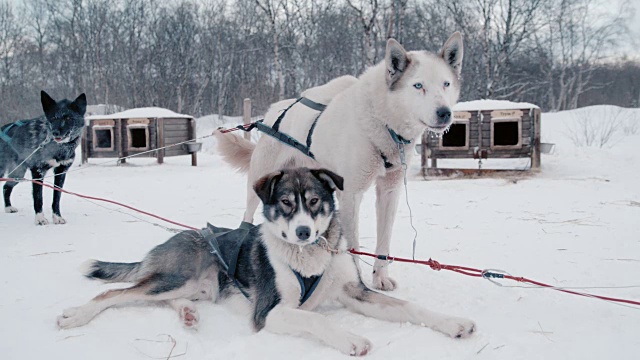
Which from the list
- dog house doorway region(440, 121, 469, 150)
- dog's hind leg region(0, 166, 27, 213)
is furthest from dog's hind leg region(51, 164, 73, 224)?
dog house doorway region(440, 121, 469, 150)

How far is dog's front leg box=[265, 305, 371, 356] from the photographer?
194cm

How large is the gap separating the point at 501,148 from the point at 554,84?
956 inches

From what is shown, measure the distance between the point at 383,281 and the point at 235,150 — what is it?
2060 mm

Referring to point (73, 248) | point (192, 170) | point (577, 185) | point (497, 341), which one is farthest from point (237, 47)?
point (497, 341)

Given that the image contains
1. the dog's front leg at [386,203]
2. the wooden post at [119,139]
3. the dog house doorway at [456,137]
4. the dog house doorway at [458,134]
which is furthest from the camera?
the wooden post at [119,139]

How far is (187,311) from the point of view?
2.32 m

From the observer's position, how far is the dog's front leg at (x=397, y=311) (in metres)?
2.05

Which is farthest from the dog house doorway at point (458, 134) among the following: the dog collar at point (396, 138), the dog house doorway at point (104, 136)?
the dog house doorway at point (104, 136)

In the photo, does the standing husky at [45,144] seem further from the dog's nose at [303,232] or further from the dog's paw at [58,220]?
the dog's nose at [303,232]

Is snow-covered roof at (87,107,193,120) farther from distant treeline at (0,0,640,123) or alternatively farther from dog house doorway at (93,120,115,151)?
distant treeline at (0,0,640,123)

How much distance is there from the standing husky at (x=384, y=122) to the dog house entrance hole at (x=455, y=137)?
713cm

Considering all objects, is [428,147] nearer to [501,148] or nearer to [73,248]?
[501,148]

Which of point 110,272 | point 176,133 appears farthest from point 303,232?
point 176,133

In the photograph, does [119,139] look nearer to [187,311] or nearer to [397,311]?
[187,311]
